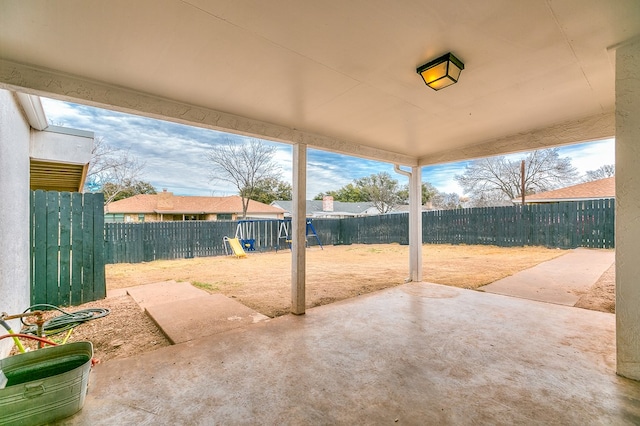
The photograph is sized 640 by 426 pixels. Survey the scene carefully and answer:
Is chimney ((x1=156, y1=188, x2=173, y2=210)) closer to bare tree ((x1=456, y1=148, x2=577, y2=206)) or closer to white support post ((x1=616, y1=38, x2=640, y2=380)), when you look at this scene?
white support post ((x1=616, y1=38, x2=640, y2=380))

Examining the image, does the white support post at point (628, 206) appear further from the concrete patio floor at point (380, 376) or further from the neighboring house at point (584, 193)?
the neighboring house at point (584, 193)

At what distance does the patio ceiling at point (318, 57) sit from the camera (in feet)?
5.03

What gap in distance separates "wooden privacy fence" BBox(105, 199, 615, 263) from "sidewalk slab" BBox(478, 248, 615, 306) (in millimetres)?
3029

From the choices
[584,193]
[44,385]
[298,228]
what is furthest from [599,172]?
[44,385]

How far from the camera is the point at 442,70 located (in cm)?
203

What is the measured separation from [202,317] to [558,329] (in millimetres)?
4236

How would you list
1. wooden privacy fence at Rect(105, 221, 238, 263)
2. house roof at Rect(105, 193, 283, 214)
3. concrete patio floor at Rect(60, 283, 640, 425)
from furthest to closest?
house roof at Rect(105, 193, 283, 214) < wooden privacy fence at Rect(105, 221, 238, 263) < concrete patio floor at Rect(60, 283, 640, 425)

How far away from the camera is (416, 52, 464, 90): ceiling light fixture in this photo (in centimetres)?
197

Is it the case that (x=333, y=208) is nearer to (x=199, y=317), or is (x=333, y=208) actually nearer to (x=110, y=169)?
(x=110, y=169)

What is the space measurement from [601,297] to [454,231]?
886cm

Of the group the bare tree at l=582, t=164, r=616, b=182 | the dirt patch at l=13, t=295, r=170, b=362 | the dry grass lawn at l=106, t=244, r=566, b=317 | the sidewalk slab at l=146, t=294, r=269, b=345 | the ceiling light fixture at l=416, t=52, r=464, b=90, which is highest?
the bare tree at l=582, t=164, r=616, b=182

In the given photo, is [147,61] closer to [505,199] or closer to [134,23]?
[134,23]

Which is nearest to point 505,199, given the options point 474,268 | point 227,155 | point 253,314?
point 474,268

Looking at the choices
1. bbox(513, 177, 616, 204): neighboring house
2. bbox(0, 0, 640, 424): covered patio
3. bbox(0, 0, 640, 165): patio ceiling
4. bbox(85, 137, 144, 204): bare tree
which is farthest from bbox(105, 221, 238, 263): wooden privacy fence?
bbox(513, 177, 616, 204): neighboring house
